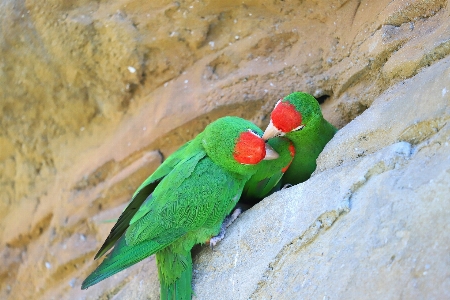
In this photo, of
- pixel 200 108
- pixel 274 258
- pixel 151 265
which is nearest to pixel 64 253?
pixel 151 265

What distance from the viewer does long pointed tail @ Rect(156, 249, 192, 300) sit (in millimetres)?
1964

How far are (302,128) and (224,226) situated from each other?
0.58 m

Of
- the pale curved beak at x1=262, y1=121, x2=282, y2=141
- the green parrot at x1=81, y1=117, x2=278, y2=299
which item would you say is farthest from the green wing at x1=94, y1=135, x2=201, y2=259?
the pale curved beak at x1=262, y1=121, x2=282, y2=141

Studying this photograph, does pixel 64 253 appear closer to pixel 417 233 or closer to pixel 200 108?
pixel 200 108

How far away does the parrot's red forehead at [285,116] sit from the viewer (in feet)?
6.95

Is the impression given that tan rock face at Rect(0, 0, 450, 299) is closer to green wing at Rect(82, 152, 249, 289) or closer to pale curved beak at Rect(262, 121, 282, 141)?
green wing at Rect(82, 152, 249, 289)

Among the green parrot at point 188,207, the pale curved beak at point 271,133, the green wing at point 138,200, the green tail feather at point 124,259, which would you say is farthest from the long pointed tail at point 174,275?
the pale curved beak at point 271,133

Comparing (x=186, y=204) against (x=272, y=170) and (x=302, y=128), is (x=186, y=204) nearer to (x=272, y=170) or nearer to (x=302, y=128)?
(x=272, y=170)

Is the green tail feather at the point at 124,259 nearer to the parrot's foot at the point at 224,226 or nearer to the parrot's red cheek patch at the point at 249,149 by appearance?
the parrot's foot at the point at 224,226

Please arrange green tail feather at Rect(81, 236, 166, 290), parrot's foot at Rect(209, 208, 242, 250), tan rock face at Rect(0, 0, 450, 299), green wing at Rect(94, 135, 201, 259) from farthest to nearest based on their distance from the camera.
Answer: green wing at Rect(94, 135, 201, 259) < parrot's foot at Rect(209, 208, 242, 250) < green tail feather at Rect(81, 236, 166, 290) < tan rock face at Rect(0, 0, 450, 299)

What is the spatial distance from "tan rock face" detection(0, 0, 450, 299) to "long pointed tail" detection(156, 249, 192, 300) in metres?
0.06

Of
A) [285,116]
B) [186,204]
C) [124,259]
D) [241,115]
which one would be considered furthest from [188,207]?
[241,115]

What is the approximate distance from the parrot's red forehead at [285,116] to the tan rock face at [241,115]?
0.23 m

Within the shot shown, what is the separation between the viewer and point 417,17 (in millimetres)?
2098
